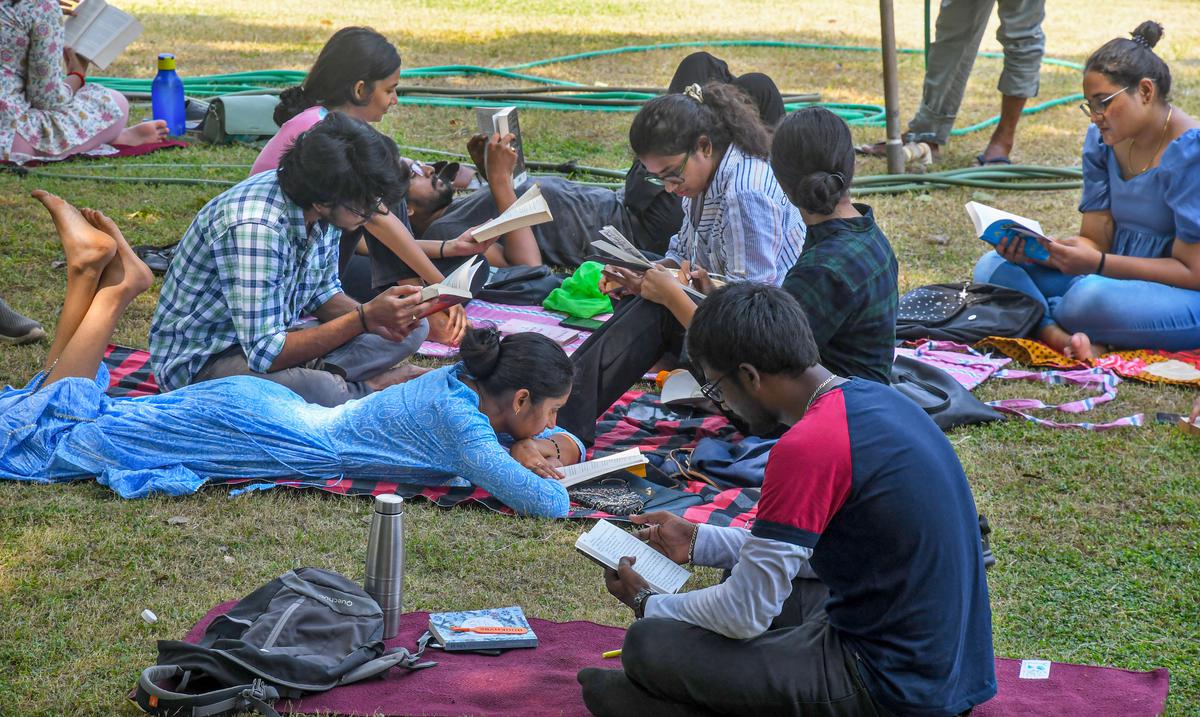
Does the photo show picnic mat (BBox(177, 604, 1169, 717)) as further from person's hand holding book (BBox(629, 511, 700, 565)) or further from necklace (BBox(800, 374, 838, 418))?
necklace (BBox(800, 374, 838, 418))

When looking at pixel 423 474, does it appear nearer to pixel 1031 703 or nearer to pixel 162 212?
pixel 1031 703

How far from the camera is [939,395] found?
5.05 metres

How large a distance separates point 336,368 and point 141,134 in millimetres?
4281

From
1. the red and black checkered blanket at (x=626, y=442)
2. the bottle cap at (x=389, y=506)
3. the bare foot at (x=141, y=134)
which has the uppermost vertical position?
the bare foot at (x=141, y=134)

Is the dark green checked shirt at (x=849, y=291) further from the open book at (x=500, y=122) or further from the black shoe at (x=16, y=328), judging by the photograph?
the black shoe at (x=16, y=328)

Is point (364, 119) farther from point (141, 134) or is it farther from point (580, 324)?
point (141, 134)

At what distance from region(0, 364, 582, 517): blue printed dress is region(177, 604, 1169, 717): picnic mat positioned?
32.9 inches

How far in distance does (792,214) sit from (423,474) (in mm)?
1824

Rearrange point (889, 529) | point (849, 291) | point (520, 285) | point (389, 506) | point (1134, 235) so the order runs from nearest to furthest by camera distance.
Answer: point (889, 529)
point (389, 506)
point (849, 291)
point (1134, 235)
point (520, 285)

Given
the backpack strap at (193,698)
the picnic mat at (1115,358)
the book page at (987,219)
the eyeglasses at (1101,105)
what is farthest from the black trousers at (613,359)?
the eyeglasses at (1101,105)

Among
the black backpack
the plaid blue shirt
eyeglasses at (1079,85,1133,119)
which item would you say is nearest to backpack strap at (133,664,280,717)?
the black backpack

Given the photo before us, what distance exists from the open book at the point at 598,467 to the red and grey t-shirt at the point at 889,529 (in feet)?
5.77

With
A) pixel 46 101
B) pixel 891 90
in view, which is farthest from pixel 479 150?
pixel 46 101

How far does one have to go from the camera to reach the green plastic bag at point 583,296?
6125 mm
